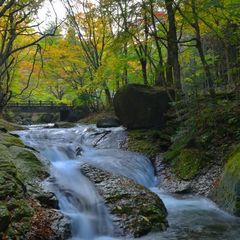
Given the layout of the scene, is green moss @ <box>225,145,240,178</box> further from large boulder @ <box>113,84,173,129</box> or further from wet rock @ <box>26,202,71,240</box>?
large boulder @ <box>113,84,173,129</box>

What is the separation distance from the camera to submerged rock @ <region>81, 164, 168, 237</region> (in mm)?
6438

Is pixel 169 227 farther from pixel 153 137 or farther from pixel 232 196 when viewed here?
pixel 153 137

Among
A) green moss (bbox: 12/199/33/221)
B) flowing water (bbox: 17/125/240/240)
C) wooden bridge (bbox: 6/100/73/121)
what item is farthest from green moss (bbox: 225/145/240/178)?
wooden bridge (bbox: 6/100/73/121)

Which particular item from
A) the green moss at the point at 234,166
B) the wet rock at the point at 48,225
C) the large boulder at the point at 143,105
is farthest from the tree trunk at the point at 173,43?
the wet rock at the point at 48,225

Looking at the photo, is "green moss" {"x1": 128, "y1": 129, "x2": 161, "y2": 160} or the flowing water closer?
the flowing water

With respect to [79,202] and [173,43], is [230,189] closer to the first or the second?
[79,202]

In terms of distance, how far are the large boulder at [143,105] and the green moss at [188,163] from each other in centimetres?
300

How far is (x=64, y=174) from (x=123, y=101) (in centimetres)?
608

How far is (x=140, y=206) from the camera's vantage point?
6.96 m

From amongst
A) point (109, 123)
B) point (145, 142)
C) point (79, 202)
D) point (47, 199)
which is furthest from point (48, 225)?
point (109, 123)

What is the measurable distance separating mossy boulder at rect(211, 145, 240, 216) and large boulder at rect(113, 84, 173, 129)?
5.12 metres

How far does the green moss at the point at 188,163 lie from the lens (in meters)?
9.89

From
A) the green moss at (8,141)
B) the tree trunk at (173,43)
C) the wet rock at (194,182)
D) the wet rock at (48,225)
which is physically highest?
the tree trunk at (173,43)

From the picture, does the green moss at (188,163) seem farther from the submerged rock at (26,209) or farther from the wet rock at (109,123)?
the wet rock at (109,123)
